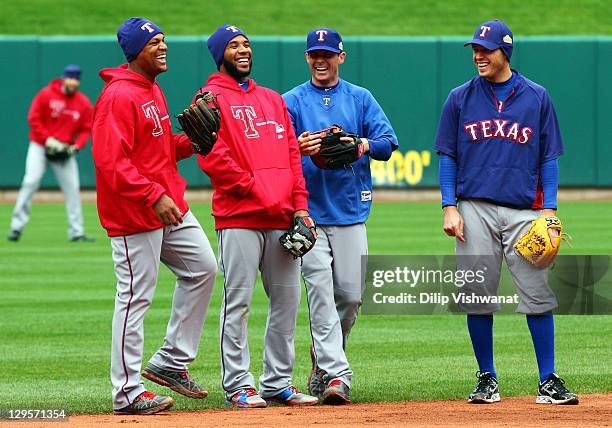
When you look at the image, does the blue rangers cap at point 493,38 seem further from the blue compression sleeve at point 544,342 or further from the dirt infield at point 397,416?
the dirt infield at point 397,416

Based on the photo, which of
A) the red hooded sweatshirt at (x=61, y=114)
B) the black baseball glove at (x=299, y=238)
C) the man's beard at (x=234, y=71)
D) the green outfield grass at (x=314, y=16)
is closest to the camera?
the black baseball glove at (x=299, y=238)

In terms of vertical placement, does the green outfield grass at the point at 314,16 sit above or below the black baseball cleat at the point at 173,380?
above

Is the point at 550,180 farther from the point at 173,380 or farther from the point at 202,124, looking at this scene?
the point at 173,380

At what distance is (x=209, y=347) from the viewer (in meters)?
9.19

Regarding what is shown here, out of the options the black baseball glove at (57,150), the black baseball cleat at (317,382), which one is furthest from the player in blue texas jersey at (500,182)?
the black baseball glove at (57,150)

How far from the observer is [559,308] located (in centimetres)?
702

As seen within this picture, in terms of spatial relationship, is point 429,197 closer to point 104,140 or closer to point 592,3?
point 592,3

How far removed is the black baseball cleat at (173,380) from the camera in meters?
7.07

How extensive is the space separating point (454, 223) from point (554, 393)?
1.03 meters

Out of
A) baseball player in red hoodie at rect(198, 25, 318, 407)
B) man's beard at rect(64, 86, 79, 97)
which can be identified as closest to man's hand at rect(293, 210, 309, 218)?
baseball player in red hoodie at rect(198, 25, 318, 407)

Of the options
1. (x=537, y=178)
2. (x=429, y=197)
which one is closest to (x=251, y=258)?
(x=537, y=178)

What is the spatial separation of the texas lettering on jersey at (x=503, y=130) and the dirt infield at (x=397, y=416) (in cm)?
141

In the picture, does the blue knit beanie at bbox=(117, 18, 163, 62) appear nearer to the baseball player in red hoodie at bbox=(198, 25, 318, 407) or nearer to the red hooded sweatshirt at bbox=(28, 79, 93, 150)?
the baseball player in red hoodie at bbox=(198, 25, 318, 407)

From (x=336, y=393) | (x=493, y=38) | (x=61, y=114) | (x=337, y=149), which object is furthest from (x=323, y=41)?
(x=61, y=114)
